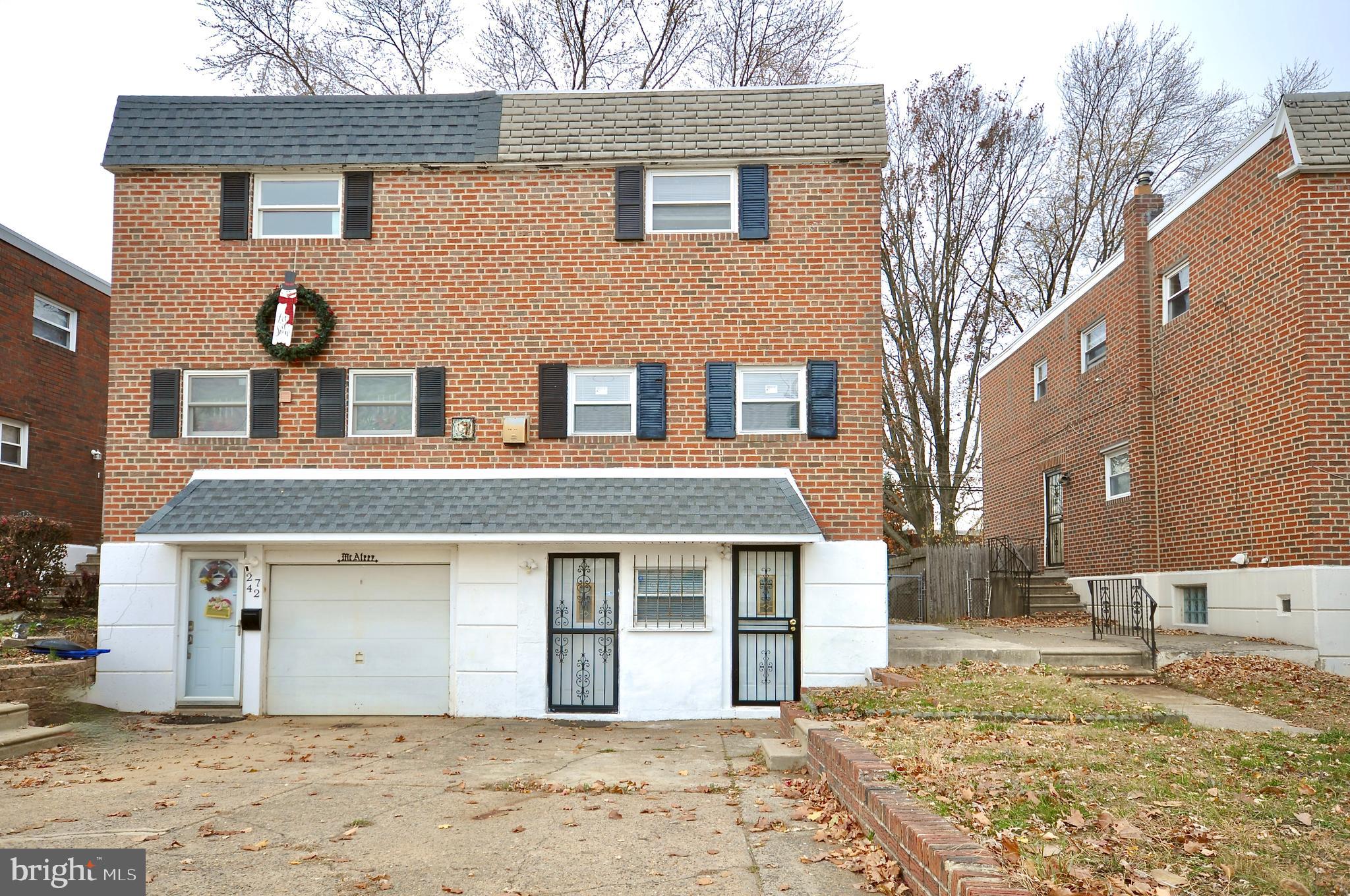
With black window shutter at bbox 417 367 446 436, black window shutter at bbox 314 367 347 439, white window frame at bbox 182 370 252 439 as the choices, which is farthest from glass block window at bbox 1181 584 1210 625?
white window frame at bbox 182 370 252 439

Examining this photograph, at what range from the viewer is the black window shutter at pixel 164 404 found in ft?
50.6

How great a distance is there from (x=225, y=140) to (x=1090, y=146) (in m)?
24.9

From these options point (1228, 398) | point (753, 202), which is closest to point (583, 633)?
point (753, 202)

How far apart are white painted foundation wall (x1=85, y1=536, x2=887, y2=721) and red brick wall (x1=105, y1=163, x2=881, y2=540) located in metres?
1.00

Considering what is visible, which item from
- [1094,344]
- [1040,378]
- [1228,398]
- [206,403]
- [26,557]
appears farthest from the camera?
[1040,378]

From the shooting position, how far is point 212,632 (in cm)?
1520

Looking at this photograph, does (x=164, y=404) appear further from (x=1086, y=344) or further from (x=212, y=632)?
(x=1086, y=344)

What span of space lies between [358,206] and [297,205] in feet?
3.02

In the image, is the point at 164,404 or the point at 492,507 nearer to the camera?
the point at 492,507

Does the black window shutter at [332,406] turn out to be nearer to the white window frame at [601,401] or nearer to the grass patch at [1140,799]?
Result: the white window frame at [601,401]

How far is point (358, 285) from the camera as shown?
15523 mm

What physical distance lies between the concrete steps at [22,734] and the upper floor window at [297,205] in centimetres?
714

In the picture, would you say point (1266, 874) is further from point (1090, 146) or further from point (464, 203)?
point (1090, 146)

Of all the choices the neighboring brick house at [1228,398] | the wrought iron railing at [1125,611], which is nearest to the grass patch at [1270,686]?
the wrought iron railing at [1125,611]
